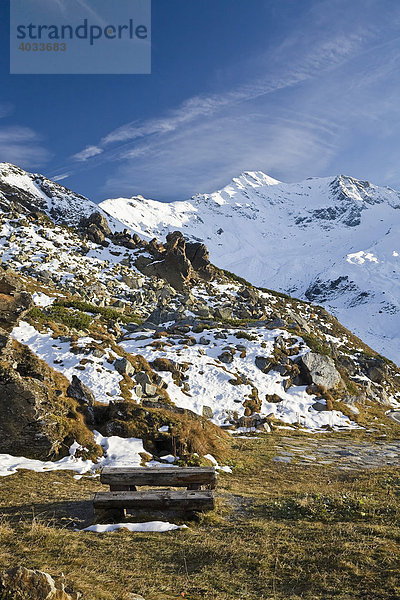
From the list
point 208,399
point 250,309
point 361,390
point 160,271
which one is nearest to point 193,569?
point 208,399

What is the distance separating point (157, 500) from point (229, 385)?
16588 mm

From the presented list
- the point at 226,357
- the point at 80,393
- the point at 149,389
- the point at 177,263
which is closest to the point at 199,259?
the point at 177,263

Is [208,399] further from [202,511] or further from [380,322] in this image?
[380,322]

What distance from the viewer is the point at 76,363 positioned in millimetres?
19719

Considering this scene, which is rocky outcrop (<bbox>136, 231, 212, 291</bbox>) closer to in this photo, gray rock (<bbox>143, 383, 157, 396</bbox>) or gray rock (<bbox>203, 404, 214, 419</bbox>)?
gray rock (<bbox>203, 404, 214, 419</bbox>)

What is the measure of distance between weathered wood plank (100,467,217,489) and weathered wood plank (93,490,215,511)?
69 centimetres

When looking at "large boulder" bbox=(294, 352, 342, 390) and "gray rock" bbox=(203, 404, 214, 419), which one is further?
→ "large boulder" bbox=(294, 352, 342, 390)

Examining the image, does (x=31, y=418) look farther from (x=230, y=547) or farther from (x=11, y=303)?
(x=230, y=547)

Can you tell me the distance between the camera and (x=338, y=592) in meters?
4.75

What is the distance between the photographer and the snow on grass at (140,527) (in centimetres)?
714

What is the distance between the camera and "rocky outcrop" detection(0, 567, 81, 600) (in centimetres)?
342

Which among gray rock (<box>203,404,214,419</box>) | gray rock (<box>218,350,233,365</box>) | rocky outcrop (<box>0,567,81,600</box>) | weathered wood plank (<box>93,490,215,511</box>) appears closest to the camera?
rocky outcrop (<box>0,567,81,600</box>)

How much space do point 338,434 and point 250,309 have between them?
31725mm

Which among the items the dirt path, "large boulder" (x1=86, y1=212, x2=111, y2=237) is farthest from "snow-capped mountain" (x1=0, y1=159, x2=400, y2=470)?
"large boulder" (x1=86, y1=212, x2=111, y2=237)
